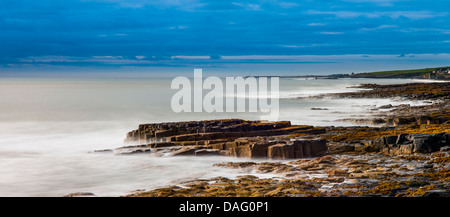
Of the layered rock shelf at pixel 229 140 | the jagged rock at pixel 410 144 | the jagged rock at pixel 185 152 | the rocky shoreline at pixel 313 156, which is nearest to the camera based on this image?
the rocky shoreline at pixel 313 156

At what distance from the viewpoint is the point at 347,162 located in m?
18.1

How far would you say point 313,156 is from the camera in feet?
67.7

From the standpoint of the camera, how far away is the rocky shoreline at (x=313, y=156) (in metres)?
13.7

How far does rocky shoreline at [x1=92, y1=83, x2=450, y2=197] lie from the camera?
1374 cm

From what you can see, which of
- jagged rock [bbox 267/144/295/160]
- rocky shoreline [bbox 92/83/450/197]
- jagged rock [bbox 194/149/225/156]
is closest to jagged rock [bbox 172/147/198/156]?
rocky shoreline [bbox 92/83/450/197]

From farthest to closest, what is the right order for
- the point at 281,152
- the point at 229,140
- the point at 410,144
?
the point at 229,140
the point at 281,152
the point at 410,144

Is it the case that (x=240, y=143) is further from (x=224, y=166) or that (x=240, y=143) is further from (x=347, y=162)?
(x=347, y=162)

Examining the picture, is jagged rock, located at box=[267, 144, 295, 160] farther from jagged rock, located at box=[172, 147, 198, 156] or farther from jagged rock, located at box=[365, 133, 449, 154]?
jagged rock, located at box=[172, 147, 198, 156]

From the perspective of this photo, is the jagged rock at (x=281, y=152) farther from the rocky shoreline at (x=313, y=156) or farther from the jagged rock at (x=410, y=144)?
the jagged rock at (x=410, y=144)

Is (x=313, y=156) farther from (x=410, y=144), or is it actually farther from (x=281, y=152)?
(x=410, y=144)

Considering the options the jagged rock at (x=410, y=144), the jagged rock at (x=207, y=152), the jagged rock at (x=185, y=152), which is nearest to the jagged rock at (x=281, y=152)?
the jagged rock at (x=207, y=152)

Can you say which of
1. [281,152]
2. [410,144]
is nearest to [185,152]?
[281,152]
